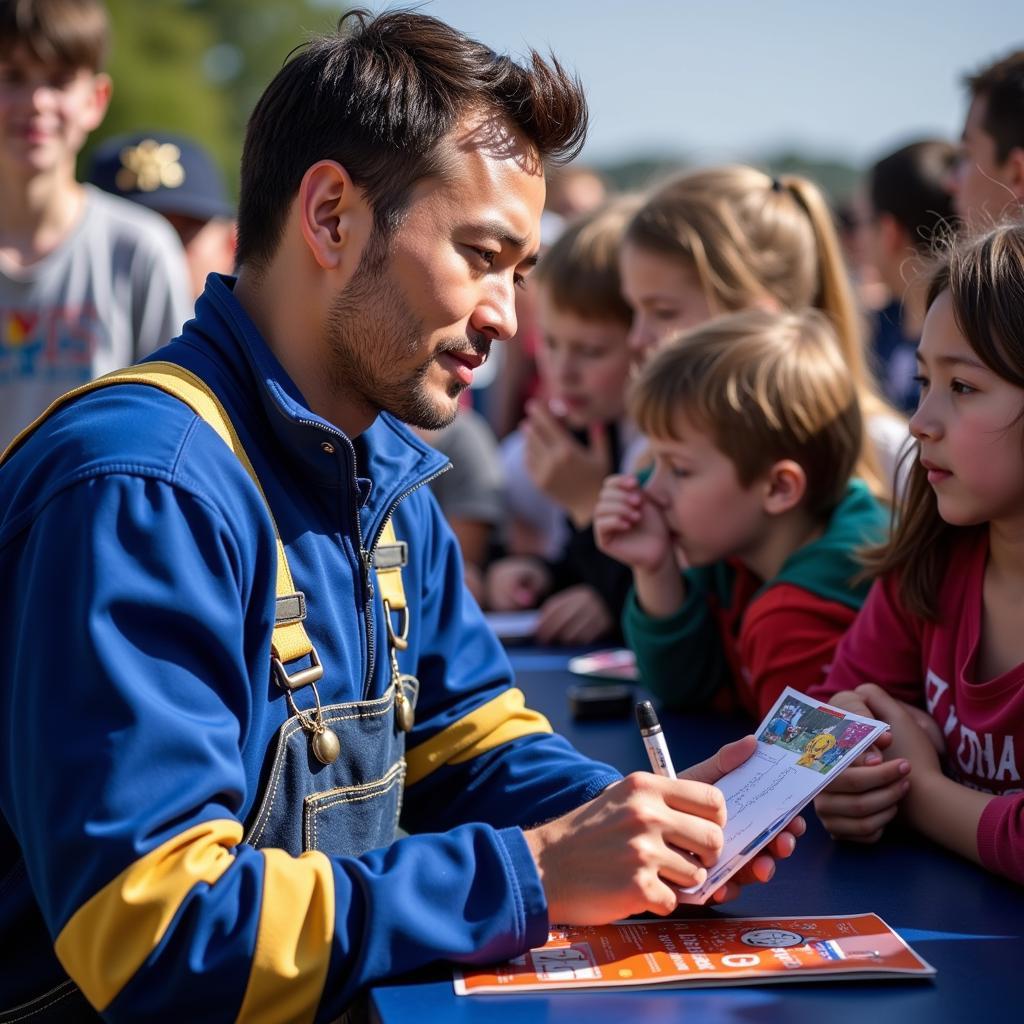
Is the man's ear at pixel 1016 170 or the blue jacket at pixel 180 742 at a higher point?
the man's ear at pixel 1016 170

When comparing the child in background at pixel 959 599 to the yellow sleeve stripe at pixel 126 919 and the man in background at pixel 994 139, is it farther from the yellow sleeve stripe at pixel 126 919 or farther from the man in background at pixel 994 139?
the man in background at pixel 994 139

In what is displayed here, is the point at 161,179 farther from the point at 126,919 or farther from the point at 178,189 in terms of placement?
the point at 126,919

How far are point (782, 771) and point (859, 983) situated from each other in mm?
350

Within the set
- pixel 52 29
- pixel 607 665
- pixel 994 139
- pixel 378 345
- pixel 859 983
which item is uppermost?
pixel 994 139

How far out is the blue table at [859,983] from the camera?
1.27 meters

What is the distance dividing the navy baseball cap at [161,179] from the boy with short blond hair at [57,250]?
49.4 inches

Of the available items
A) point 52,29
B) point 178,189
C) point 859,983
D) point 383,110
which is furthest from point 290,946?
point 178,189

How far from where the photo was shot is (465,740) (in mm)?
1929

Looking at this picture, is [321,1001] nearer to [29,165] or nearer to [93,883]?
[93,883]

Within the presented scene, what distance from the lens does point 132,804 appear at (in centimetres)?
125

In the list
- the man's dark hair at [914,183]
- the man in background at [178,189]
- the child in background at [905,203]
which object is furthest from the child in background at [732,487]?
the man in background at [178,189]

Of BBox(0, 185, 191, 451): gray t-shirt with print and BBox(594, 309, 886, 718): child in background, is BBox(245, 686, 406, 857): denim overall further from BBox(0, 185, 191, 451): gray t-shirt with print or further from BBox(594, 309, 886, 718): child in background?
BBox(0, 185, 191, 451): gray t-shirt with print

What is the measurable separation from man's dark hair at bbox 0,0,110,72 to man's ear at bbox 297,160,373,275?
2565mm

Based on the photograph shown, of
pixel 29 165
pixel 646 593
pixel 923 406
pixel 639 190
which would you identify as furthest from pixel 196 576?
pixel 639 190
